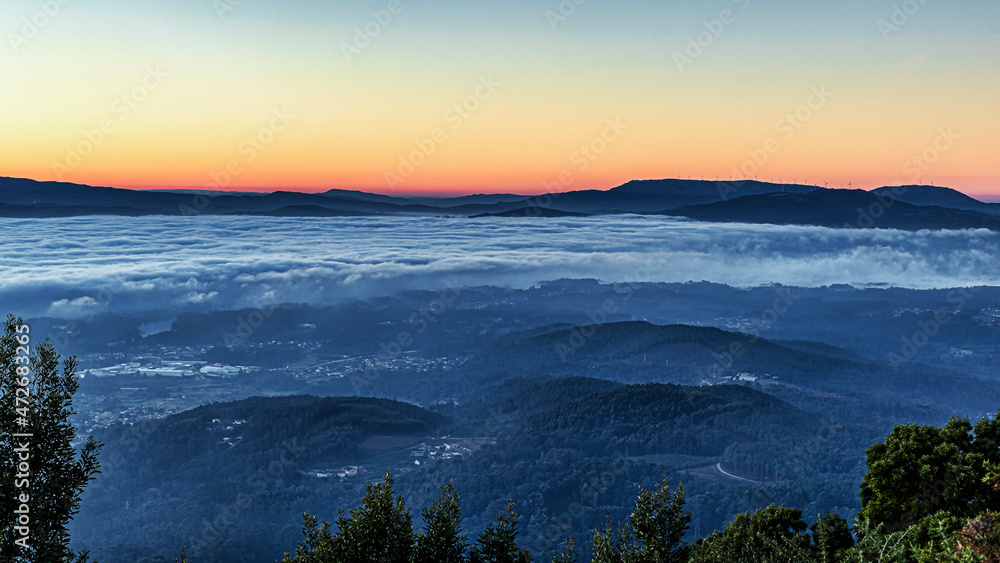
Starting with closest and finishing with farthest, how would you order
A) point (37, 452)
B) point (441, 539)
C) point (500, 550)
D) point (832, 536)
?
1. point (37, 452)
2. point (441, 539)
3. point (500, 550)
4. point (832, 536)

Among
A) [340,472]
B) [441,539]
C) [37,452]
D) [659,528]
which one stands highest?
[37,452]

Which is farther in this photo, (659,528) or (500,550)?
(659,528)

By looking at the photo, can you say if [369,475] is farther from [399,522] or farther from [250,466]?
[399,522]

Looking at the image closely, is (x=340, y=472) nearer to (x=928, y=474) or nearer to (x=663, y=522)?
(x=663, y=522)

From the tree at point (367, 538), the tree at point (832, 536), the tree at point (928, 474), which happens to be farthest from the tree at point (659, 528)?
the tree at point (928, 474)

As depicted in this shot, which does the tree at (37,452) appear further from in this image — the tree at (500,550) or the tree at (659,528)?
the tree at (659,528)

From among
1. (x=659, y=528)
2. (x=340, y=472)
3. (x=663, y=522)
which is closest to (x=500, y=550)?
(x=659, y=528)

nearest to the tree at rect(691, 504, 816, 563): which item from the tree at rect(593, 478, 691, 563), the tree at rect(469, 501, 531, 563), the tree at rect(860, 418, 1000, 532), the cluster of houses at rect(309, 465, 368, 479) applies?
the tree at rect(593, 478, 691, 563)
